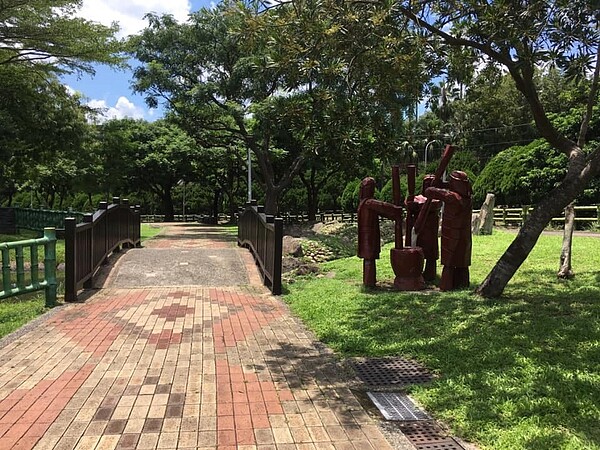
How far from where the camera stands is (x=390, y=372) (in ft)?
15.0

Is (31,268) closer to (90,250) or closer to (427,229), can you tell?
(90,250)

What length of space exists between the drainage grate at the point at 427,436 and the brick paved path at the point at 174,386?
200mm

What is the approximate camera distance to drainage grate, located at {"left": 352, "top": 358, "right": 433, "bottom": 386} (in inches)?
171

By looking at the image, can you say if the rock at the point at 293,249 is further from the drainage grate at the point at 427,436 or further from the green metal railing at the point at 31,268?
the drainage grate at the point at 427,436

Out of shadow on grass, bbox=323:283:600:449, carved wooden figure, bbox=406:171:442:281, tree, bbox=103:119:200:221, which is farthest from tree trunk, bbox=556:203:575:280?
tree, bbox=103:119:200:221

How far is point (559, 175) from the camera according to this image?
68.5 feet

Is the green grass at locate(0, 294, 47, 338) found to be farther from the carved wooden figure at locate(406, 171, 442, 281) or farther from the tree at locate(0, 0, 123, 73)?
the tree at locate(0, 0, 123, 73)

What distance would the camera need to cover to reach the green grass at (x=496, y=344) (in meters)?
3.35

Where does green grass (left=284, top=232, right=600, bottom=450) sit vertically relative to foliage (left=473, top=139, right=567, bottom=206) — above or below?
below

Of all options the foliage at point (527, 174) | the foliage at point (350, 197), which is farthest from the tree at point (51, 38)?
the foliage at point (350, 197)

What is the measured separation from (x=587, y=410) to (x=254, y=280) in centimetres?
676

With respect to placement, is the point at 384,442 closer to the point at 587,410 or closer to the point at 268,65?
the point at 587,410

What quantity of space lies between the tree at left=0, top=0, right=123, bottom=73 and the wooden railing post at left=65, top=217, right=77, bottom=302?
9.11 meters

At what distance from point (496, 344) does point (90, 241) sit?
6513 mm
